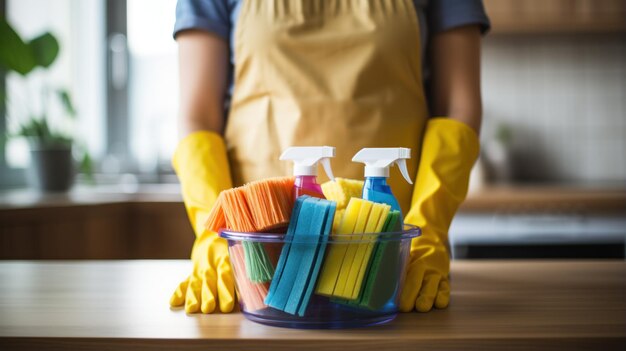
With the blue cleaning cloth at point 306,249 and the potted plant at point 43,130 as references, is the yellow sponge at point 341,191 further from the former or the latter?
the potted plant at point 43,130

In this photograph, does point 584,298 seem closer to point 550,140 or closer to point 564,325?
point 564,325

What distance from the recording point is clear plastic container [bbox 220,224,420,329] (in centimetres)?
61

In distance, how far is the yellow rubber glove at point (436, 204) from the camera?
729mm

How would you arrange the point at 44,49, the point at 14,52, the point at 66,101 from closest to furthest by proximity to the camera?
the point at 14,52
the point at 44,49
the point at 66,101

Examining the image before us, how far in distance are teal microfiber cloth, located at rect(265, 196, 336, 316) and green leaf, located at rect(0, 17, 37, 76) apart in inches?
71.7

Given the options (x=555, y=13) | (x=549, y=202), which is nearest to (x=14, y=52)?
(x=549, y=202)

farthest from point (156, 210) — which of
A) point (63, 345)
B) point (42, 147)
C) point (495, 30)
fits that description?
point (63, 345)

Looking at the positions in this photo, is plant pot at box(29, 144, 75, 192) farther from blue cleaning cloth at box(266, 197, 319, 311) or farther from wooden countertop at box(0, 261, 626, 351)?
blue cleaning cloth at box(266, 197, 319, 311)

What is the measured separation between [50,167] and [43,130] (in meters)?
0.14

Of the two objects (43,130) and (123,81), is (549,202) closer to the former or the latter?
(43,130)

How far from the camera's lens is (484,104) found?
3057 millimetres

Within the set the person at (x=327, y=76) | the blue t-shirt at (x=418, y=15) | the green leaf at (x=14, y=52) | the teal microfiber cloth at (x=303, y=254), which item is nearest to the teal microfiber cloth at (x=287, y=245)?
the teal microfiber cloth at (x=303, y=254)

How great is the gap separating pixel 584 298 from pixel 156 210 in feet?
6.24

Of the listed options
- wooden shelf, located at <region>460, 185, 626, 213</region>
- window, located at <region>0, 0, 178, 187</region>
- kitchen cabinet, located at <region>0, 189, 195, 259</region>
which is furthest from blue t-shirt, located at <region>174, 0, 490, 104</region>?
window, located at <region>0, 0, 178, 187</region>
